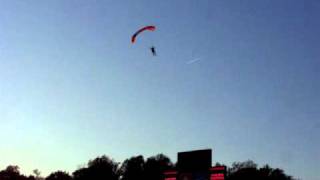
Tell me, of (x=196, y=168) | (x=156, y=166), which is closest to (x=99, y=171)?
(x=156, y=166)

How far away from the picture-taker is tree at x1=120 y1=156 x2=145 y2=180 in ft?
444

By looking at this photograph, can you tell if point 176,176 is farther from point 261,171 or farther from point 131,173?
point 131,173

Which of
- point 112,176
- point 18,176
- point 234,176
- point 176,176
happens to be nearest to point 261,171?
point 234,176

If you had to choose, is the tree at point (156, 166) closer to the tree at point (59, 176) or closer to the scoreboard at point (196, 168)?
the tree at point (59, 176)

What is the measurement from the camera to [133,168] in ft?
456

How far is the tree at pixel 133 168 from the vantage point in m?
135

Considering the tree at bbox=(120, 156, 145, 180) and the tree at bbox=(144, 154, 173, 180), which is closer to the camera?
the tree at bbox=(144, 154, 173, 180)

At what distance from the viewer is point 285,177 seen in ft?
423

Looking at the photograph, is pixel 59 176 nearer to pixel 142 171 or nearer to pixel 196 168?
A: pixel 142 171

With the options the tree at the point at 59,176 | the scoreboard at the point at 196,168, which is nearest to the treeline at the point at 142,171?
the tree at the point at 59,176

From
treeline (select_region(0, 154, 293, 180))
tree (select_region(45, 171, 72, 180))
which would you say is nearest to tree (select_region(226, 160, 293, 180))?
treeline (select_region(0, 154, 293, 180))

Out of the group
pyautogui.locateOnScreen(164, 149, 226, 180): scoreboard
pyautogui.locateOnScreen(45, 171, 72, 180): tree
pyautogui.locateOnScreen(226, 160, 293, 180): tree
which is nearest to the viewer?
pyautogui.locateOnScreen(164, 149, 226, 180): scoreboard

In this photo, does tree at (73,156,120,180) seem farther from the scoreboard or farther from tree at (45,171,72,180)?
the scoreboard

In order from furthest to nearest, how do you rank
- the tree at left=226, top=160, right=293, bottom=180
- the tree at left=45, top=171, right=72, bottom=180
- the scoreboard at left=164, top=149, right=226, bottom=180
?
the tree at left=45, top=171, right=72, bottom=180, the tree at left=226, top=160, right=293, bottom=180, the scoreboard at left=164, top=149, right=226, bottom=180
